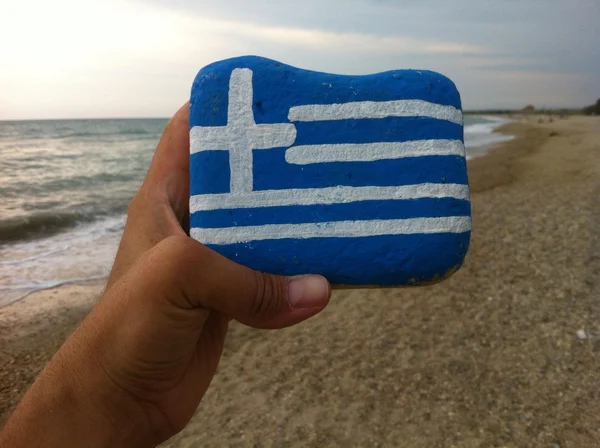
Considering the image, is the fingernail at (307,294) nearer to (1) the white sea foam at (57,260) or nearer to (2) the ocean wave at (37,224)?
(1) the white sea foam at (57,260)

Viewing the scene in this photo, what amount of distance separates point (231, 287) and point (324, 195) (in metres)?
0.39

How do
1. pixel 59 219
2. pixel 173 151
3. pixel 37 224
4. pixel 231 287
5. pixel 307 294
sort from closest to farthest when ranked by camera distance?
pixel 231 287 → pixel 307 294 → pixel 173 151 → pixel 37 224 → pixel 59 219

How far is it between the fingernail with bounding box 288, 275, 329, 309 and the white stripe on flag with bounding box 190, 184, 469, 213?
24 centimetres

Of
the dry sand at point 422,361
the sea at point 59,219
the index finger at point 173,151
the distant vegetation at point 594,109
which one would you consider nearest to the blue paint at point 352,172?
the index finger at point 173,151

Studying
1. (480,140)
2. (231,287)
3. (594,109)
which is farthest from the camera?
(594,109)

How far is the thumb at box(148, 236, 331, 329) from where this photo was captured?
3.84ft

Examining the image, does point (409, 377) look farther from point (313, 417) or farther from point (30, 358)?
point (30, 358)

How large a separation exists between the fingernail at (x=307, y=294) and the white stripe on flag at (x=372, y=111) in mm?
488

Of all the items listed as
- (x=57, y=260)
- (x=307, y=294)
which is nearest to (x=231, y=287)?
(x=307, y=294)

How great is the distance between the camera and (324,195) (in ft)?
4.57

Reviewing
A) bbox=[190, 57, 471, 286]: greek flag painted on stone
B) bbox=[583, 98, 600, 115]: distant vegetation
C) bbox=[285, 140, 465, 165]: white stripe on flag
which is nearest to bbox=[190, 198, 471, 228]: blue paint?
bbox=[190, 57, 471, 286]: greek flag painted on stone

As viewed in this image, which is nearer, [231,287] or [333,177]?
[231,287]

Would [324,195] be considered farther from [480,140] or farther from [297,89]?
[480,140]

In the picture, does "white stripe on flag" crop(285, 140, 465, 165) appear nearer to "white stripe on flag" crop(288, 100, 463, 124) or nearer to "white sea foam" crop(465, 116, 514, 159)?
"white stripe on flag" crop(288, 100, 463, 124)
